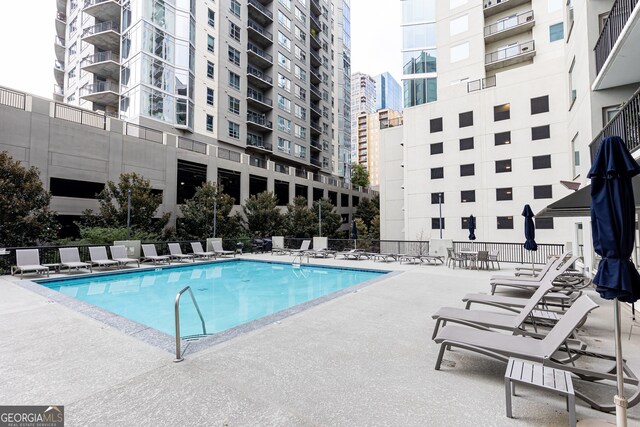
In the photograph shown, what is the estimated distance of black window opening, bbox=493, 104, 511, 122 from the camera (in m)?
21.7

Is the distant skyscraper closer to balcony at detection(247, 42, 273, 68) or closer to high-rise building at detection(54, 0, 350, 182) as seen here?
high-rise building at detection(54, 0, 350, 182)

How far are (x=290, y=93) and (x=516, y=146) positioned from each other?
86.1ft

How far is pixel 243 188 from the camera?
28.2 metres

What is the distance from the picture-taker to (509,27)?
74.9ft

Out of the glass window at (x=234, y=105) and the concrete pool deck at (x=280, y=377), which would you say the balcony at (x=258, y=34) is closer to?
the glass window at (x=234, y=105)

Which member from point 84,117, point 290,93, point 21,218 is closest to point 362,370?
point 21,218

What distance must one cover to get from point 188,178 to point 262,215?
6.69 meters

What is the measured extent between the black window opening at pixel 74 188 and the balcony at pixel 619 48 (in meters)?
22.4

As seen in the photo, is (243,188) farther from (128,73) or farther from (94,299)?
(94,299)

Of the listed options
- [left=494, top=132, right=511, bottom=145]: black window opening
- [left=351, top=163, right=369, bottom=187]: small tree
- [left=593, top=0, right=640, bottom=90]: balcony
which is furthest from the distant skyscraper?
[left=593, top=0, right=640, bottom=90]: balcony

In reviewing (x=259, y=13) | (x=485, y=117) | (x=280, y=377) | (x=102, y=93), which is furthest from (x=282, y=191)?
(x=280, y=377)

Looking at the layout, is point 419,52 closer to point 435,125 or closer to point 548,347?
point 435,125

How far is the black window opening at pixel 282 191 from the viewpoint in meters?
32.8

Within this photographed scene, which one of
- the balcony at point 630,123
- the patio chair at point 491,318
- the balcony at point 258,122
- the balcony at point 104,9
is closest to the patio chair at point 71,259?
the patio chair at point 491,318
